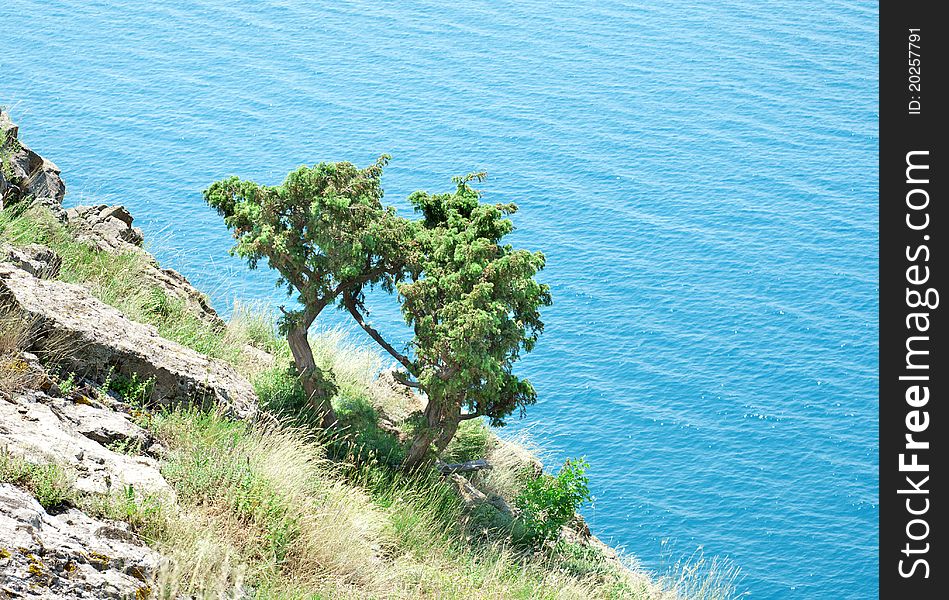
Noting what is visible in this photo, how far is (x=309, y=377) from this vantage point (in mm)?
11344

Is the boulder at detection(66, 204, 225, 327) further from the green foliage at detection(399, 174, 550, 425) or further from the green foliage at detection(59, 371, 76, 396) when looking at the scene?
the green foliage at detection(59, 371, 76, 396)

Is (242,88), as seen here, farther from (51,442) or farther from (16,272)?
(51,442)

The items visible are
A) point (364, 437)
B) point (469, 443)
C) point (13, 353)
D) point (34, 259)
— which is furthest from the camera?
point (469, 443)

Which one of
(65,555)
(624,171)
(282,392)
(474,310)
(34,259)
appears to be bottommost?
(65,555)

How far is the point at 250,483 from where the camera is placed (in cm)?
627

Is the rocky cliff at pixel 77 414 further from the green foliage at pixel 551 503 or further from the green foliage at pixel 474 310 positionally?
the green foliage at pixel 551 503

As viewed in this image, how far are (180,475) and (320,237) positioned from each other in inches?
199

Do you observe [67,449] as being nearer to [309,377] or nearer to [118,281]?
[118,281]

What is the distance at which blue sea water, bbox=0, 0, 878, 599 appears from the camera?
1773 centimetres

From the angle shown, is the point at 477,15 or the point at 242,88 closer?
the point at 242,88

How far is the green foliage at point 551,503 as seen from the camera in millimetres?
11297
